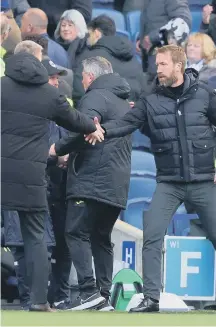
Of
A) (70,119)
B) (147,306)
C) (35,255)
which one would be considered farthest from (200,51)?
(35,255)

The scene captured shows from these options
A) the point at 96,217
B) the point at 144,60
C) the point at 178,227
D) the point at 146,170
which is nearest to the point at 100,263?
the point at 96,217

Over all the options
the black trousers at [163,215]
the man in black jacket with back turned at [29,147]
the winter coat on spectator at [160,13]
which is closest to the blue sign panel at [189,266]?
the black trousers at [163,215]

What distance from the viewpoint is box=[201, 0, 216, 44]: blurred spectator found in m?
17.1

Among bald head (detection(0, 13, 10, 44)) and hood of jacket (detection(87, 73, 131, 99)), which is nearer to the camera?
hood of jacket (detection(87, 73, 131, 99))

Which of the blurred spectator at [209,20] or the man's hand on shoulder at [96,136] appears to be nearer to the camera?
the man's hand on shoulder at [96,136]

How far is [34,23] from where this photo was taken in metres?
15.2

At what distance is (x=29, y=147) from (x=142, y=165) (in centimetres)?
434

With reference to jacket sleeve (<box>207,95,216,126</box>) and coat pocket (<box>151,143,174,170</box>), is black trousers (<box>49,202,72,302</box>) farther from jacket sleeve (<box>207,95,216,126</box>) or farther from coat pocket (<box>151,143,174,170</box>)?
jacket sleeve (<box>207,95,216,126</box>)

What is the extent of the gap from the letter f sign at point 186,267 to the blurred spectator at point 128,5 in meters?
6.50

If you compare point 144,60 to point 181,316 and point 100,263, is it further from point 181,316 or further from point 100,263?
point 181,316

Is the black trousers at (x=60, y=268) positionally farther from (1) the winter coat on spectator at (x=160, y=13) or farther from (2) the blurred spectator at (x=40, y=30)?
(1) the winter coat on spectator at (x=160, y=13)

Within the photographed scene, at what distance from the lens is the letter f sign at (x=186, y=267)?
12.3 meters

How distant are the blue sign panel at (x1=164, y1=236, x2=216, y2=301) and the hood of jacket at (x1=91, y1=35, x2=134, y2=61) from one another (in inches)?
104

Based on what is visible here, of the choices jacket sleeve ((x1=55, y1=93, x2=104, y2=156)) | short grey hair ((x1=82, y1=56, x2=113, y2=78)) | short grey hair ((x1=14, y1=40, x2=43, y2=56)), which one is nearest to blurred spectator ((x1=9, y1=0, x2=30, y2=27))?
short grey hair ((x1=14, y1=40, x2=43, y2=56))
